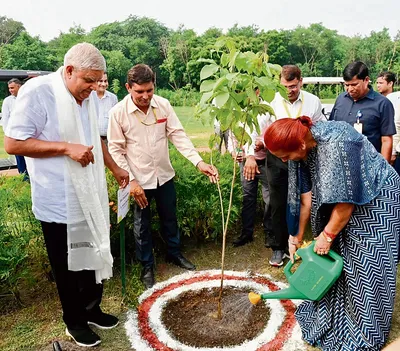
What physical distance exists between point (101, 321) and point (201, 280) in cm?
104

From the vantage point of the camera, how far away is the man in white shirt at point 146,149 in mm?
3432

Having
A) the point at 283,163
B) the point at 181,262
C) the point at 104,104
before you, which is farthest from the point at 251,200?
the point at 104,104

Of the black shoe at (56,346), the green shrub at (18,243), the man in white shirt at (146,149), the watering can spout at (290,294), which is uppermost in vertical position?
the man in white shirt at (146,149)

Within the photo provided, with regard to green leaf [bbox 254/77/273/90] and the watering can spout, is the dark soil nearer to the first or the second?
the watering can spout

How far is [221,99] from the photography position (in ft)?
8.00

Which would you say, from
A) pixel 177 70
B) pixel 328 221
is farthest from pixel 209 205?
pixel 177 70

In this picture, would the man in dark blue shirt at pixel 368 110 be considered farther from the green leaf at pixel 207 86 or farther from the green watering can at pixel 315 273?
the green leaf at pixel 207 86

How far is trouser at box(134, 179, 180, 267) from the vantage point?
3.69 m

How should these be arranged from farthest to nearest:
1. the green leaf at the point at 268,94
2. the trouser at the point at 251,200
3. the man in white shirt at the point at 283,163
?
the trouser at the point at 251,200
the man in white shirt at the point at 283,163
the green leaf at the point at 268,94

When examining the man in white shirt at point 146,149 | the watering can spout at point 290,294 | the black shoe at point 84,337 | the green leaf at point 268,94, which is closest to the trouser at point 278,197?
the man in white shirt at point 146,149

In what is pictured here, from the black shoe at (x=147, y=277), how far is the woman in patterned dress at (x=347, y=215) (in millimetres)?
1452

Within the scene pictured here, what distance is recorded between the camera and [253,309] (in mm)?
3316

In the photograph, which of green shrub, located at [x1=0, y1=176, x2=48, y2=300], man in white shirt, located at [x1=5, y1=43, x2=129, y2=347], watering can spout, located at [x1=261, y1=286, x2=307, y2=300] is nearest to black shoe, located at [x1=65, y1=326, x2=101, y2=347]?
man in white shirt, located at [x1=5, y1=43, x2=129, y2=347]

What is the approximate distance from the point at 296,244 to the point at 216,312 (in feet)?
2.77
